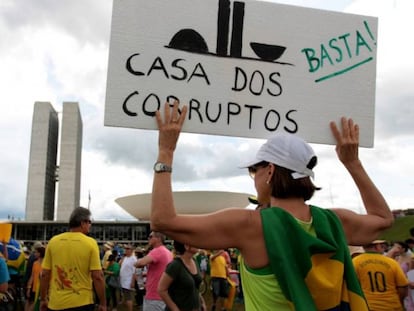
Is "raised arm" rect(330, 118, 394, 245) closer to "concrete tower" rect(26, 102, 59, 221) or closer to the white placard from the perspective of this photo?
the white placard

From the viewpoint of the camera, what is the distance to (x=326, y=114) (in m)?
2.51

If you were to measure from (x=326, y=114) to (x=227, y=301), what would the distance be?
33.5 ft

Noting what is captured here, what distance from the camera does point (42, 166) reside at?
7888 centimetres

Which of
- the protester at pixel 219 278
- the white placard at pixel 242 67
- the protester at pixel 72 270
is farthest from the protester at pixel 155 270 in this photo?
the protester at pixel 219 278

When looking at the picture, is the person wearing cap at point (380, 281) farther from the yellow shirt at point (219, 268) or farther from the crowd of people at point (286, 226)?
the yellow shirt at point (219, 268)

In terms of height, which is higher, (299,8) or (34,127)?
(34,127)

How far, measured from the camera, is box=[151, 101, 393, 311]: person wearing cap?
1.72 meters

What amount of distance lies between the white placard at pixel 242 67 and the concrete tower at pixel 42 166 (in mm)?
77701

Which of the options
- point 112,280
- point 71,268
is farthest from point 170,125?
A: point 112,280

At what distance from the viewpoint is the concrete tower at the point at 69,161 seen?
248 feet

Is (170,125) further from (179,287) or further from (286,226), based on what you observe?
(179,287)

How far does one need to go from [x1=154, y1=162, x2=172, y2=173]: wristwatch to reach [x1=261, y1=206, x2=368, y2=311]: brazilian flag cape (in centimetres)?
38

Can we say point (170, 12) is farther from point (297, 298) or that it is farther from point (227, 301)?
point (227, 301)

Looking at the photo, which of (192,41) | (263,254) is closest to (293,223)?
(263,254)
